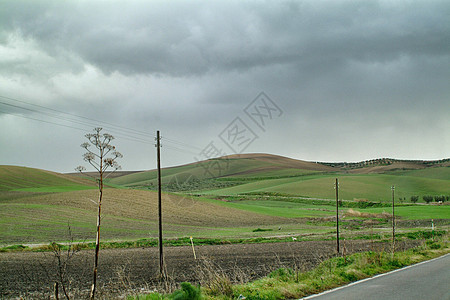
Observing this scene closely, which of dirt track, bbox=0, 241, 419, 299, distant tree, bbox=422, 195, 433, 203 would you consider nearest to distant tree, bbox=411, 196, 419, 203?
distant tree, bbox=422, 195, 433, 203

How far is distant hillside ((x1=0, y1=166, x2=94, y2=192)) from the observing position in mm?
79775

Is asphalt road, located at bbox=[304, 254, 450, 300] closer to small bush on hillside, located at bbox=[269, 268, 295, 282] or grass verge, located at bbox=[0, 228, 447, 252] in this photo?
small bush on hillside, located at bbox=[269, 268, 295, 282]

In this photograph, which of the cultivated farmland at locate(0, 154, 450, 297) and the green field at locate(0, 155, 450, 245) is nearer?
the cultivated farmland at locate(0, 154, 450, 297)

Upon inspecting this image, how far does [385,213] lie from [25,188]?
71649mm

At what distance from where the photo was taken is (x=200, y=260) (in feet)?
89.9

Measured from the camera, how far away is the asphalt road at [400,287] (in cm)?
1162

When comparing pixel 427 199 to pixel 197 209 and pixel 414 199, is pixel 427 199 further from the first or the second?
pixel 197 209

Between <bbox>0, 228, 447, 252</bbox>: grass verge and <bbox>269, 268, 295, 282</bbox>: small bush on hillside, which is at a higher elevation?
<bbox>269, 268, 295, 282</bbox>: small bush on hillside

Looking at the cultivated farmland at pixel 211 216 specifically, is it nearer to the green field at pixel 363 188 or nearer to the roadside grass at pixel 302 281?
the green field at pixel 363 188

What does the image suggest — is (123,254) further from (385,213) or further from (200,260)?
(385,213)

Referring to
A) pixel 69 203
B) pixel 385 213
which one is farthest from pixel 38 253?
pixel 385 213

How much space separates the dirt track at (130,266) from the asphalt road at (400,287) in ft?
10.5

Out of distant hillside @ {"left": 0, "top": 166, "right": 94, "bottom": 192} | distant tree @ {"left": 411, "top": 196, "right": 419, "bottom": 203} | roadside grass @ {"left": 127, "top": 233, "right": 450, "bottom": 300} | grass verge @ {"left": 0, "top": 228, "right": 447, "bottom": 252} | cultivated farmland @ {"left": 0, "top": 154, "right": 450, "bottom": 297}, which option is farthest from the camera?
distant tree @ {"left": 411, "top": 196, "right": 419, "bottom": 203}

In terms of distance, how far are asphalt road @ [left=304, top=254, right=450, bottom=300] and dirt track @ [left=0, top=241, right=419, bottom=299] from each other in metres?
3.20
